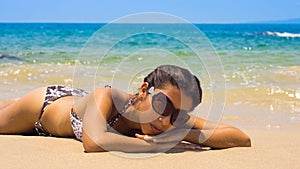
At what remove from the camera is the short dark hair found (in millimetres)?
2723

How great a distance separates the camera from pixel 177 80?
2.73 meters

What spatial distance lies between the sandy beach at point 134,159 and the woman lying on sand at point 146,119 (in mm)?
92

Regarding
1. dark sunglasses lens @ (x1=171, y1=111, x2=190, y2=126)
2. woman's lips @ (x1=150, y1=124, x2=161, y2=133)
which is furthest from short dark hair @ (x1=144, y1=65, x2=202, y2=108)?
woman's lips @ (x1=150, y1=124, x2=161, y2=133)

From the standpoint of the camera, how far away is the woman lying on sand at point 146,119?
2.75 m

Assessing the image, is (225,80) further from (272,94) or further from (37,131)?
(37,131)

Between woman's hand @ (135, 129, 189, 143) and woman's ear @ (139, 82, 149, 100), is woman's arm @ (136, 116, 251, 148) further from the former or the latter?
woman's ear @ (139, 82, 149, 100)

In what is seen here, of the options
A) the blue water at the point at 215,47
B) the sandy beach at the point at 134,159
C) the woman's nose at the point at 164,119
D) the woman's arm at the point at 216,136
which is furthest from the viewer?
the blue water at the point at 215,47

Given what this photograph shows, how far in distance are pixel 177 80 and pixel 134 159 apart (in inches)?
23.0

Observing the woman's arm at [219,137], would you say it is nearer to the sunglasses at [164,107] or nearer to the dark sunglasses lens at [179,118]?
the dark sunglasses lens at [179,118]

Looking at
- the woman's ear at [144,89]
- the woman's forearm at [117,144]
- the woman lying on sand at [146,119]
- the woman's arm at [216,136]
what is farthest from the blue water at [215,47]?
the woman's forearm at [117,144]

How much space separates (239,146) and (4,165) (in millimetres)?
1629

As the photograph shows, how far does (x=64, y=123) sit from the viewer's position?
3531 mm

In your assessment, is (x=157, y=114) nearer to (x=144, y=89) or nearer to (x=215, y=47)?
(x=144, y=89)

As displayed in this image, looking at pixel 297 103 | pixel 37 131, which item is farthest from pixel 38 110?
pixel 297 103
